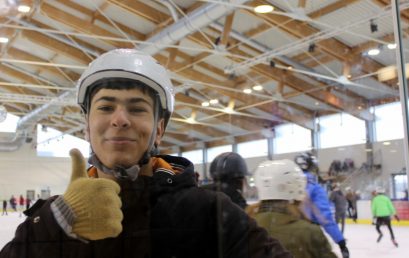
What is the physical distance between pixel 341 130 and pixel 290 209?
9.8 inches

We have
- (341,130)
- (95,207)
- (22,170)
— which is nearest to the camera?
(95,207)

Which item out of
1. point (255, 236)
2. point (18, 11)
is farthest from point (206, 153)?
point (18, 11)

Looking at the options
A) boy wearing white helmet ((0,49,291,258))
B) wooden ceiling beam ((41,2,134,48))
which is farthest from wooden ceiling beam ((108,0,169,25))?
boy wearing white helmet ((0,49,291,258))

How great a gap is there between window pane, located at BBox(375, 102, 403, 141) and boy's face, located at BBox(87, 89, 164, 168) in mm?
811

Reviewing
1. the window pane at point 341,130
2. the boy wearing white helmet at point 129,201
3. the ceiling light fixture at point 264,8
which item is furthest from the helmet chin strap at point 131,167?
the ceiling light fixture at point 264,8

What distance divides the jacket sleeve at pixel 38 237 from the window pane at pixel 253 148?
47 cm

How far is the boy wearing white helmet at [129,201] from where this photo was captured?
49 cm

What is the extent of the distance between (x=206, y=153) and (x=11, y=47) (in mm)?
517

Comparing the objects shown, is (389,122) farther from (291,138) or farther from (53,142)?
(53,142)

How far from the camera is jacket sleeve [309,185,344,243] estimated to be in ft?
4.15

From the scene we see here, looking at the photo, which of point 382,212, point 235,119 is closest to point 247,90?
point 235,119

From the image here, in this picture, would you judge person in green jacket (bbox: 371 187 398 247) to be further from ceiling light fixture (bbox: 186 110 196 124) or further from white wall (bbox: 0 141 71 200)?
white wall (bbox: 0 141 71 200)

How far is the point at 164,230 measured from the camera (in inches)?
21.7

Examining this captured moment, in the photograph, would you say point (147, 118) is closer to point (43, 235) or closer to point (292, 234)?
point (43, 235)
